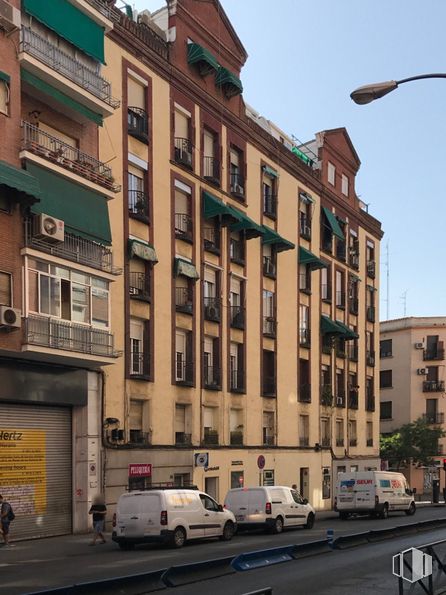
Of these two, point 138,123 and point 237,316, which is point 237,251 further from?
point 138,123

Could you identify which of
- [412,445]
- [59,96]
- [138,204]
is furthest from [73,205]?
[412,445]

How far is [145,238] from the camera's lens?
1278 inches

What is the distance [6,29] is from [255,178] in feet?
60.8

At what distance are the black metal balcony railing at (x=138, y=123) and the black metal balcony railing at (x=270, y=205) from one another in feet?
36.0

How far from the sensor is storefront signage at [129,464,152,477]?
3047 centimetres

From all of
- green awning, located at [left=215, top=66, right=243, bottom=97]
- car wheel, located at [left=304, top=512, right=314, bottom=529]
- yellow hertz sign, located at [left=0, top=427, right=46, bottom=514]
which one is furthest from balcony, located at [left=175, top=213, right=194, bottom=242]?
car wheel, located at [left=304, top=512, right=314, bottom=529]

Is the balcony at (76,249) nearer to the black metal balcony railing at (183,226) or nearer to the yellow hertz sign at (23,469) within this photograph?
the yellow hertz sign at (23,469)

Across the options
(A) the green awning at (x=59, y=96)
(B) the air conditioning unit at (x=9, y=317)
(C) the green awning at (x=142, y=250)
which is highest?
(A) the green awning at (x=59, y=96)

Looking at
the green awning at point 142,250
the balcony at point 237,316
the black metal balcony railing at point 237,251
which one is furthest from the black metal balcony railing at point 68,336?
the black metal balcony railing at point 237,251

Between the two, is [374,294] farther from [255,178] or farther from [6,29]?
[6,29]

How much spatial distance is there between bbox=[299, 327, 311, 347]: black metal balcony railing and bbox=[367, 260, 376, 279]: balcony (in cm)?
1168

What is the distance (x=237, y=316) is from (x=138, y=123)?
35.1 feet

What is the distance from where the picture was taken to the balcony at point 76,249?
2542 centimetres

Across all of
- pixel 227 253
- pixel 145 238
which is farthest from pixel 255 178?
pixel 145 238
